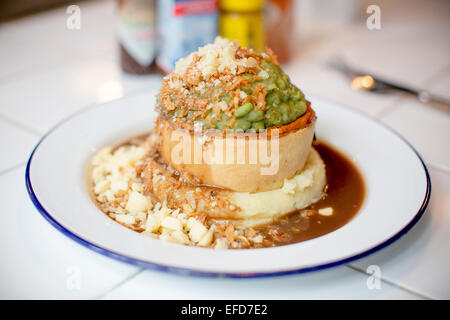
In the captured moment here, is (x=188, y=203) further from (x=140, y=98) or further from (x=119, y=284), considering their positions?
(x=140, y=98)

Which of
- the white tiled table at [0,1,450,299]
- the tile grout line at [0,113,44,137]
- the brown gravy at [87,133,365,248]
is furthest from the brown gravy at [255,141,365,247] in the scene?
the tile grout line at [0,113,44,137]

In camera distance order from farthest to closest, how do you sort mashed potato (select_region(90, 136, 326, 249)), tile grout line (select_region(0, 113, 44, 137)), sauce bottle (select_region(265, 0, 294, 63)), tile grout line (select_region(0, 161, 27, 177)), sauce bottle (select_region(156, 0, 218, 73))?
1. sauce bottle (select_region(265, 0, 294, 63))
2. sauce bottle (select_region(156, 0, 218, 73))
3. tile grout line (select_region(0, 113, 44, 137))
4. tile grout line (select_region(0, 161, 27, 177))
5. mashed potato (select_region(90, 136, 326, 249))

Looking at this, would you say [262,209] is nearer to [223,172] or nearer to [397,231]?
[223,172]

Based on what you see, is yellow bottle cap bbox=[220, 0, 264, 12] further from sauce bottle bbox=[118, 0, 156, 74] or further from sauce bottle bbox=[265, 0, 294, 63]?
sauce bottle bbox=[118, 0, 156, 74]

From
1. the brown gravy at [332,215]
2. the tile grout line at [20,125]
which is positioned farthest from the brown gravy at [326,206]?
the tile grout line at [20,125]

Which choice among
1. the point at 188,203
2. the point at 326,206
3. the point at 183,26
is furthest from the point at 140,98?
the point at 326,206

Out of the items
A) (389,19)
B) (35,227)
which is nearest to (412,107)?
(389,19)
